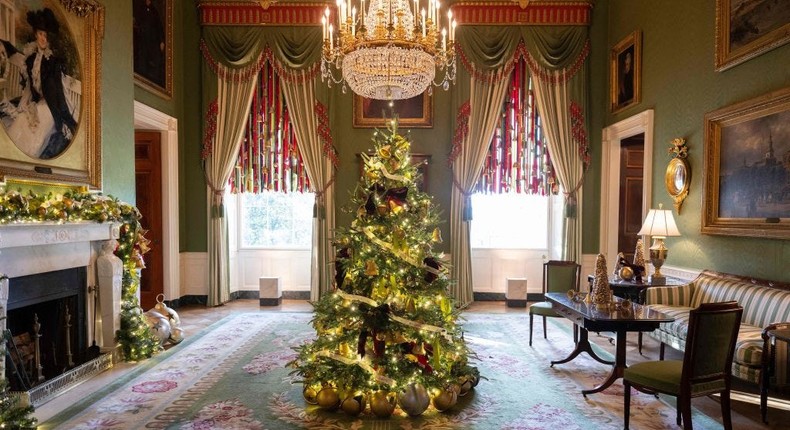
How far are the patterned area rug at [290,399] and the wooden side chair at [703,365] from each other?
44cm

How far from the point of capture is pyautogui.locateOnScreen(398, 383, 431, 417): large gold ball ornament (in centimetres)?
366

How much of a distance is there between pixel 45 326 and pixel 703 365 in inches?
209

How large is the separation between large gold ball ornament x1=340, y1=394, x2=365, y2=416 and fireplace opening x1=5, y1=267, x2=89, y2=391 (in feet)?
8.06

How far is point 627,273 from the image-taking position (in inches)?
234

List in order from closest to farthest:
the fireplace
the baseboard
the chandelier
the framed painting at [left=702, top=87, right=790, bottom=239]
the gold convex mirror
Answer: the fireplace → the framed painting at [left=702, top=87, right=790, bottom=239] → the chandelier → the gold convex mirror → the baseboard

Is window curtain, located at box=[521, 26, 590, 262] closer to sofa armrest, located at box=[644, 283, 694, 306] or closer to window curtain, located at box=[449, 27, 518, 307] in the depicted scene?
window curtain, located at box=[449, 27, 518, 307]

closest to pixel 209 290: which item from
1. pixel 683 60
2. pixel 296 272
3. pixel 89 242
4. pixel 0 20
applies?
pixel 296 272

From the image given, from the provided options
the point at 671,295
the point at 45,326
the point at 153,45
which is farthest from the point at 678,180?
the point at 153,45

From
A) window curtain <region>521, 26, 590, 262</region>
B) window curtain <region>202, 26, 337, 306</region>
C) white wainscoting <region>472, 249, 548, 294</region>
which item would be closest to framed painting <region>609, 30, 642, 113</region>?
window curtain <region>521, 26, 590, 262</region>

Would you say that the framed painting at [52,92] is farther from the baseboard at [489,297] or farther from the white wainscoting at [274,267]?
the baseboard at [489,297]

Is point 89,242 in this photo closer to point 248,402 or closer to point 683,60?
point 248,402

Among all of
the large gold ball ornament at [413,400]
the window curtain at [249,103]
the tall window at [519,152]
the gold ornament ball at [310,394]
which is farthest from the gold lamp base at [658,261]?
the window curtain at [249,103]

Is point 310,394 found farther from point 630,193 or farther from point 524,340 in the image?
point 630,193

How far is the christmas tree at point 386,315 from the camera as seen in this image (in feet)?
12.3
